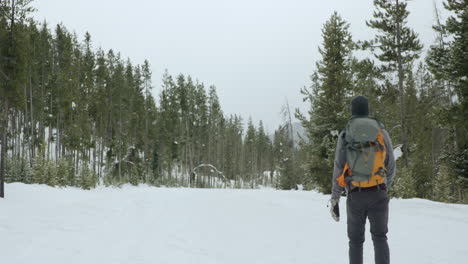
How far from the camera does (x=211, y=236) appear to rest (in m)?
7.05

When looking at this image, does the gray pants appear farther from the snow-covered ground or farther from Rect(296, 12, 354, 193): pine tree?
Rect(296, 12, 354, 193): pine tree

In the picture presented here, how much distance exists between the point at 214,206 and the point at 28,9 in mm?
12285

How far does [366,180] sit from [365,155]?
0.96 feet

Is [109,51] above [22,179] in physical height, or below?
above

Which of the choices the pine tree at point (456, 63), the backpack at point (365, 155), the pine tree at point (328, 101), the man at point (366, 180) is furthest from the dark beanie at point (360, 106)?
the pine tree at point (328, 101)

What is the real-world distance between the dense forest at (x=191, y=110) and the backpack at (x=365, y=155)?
13.0 metres

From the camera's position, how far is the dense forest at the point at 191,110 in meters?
14.4

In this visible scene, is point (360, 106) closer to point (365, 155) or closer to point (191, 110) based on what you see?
point (365, 155)

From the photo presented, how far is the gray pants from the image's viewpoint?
3590mm

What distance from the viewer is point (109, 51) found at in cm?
Result: 4762

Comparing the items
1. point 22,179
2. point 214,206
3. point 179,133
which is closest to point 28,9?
point 22,179

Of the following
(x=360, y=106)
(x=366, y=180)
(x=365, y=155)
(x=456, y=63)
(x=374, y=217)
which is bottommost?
(x=374, y=217)

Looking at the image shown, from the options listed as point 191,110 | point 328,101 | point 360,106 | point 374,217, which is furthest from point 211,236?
point 191,110

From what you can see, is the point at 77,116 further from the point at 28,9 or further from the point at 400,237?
the point at 400,237
